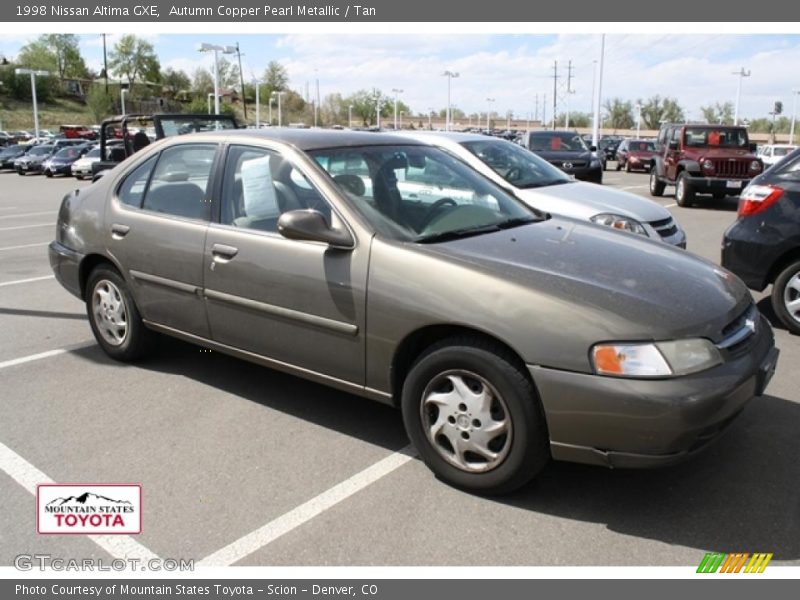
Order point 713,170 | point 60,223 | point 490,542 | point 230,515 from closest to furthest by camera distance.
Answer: point 490,542, point 230,515, point 60,223, point 713,170

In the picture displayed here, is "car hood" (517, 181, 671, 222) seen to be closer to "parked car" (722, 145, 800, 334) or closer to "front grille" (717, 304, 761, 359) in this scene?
"parked car" (722, 145, 800, 334)

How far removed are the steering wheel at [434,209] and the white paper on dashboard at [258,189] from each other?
2.83 feet

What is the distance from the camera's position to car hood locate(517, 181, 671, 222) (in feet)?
23.5

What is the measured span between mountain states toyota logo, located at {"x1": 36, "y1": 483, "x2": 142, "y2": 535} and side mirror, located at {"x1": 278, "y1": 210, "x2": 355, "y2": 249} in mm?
1437

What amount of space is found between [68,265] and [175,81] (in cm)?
12617

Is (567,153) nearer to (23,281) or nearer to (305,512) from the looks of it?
(23,281)

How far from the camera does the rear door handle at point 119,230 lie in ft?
15.8

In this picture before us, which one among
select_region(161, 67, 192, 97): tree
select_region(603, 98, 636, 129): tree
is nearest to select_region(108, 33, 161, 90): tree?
select_region(161, 67, 192, 97): tree

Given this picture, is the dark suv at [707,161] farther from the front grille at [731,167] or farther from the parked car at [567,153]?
the parked car at [567,153]

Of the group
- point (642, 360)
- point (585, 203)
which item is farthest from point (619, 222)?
point (642, 360)

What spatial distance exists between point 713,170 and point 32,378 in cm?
1489

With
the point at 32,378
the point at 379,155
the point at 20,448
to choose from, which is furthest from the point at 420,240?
the point at 32,378
